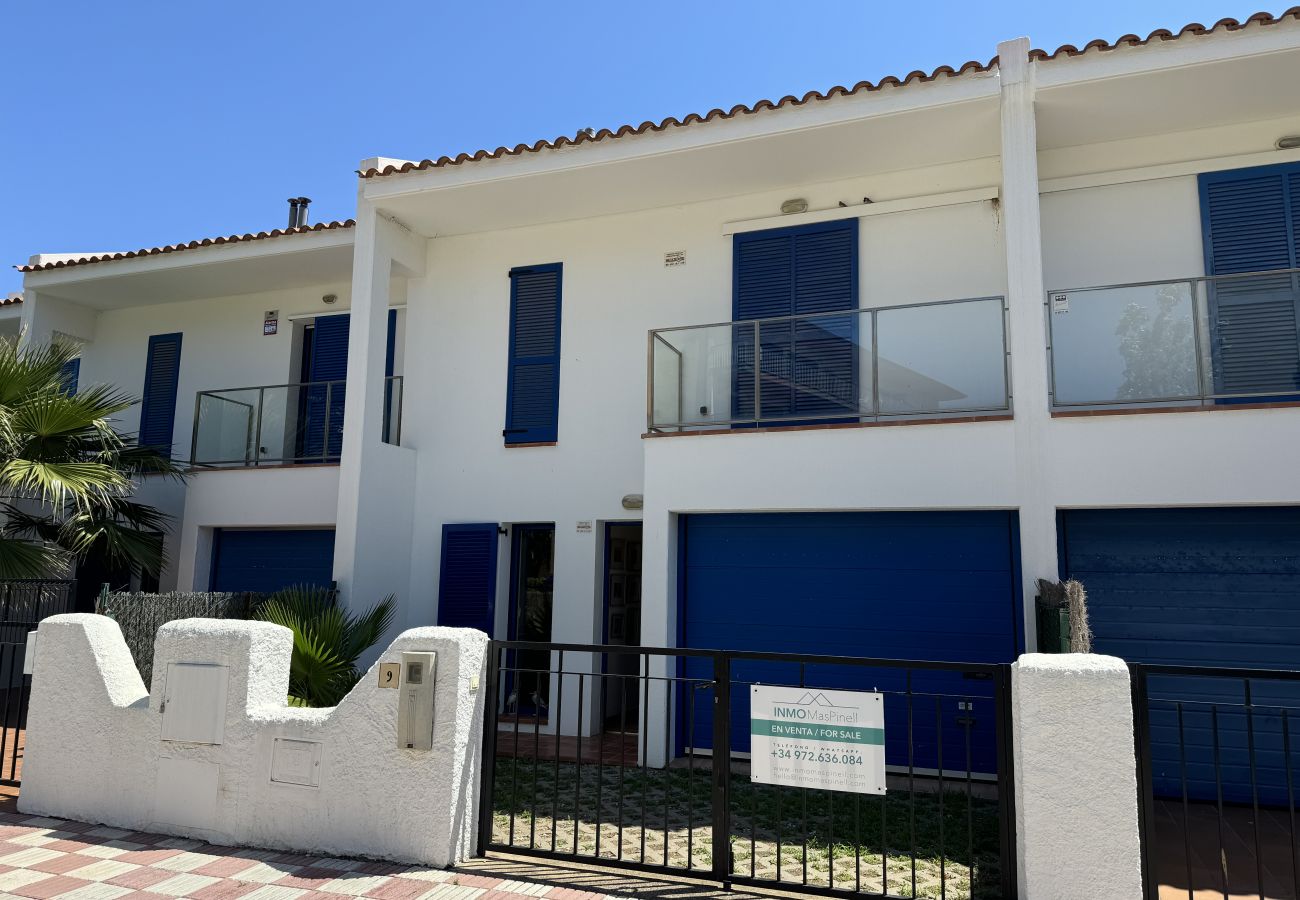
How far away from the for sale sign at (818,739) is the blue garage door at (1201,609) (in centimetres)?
384

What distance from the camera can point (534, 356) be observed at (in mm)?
10656

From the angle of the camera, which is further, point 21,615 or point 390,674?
point 21,615

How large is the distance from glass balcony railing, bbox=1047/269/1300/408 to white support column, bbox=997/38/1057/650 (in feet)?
1.05

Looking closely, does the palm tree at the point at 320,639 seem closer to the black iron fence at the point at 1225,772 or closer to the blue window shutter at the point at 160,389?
the blue window shutter at the point at 160,389

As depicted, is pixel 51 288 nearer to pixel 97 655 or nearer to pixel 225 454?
pixel 225 454

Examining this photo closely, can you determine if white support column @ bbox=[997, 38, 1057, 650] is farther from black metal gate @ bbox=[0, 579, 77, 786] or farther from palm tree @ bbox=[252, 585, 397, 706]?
black metal gate @ bbox=[0, 579, 77, 786]

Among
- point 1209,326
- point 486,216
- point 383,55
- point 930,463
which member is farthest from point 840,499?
point 383,55

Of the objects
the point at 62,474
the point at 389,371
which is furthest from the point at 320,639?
the point at 389,371

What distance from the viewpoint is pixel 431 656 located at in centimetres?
525

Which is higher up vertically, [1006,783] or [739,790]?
[1006,783]

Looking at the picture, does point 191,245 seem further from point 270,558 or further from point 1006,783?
point 1006,783

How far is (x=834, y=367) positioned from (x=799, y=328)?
1.67ft

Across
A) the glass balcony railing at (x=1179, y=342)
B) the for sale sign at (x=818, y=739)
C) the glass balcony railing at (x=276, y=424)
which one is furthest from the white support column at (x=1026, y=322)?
the glass balcony railing at (x=276, y=424)

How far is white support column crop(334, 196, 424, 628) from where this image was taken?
9.87m
